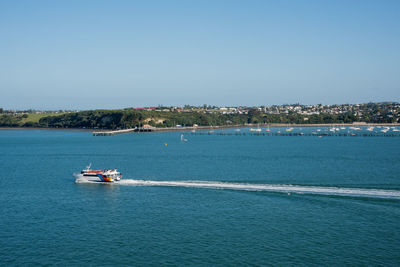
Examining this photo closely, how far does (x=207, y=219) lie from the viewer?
1347 inches

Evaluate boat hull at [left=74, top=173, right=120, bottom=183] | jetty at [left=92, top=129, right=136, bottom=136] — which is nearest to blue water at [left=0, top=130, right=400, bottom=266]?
boat hull at [left=74, top=173, right=120, bottom=183]

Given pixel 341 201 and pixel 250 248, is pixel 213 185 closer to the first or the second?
pixel 341 201

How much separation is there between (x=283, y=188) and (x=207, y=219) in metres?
12.2

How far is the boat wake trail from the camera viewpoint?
3953cm

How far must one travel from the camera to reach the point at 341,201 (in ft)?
124

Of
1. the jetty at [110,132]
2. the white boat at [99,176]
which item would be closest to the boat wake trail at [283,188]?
the white boat at [99,176]

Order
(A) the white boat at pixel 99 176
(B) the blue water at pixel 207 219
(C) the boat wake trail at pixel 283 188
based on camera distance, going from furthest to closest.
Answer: (A) the white boat at pixel 99 176
(C) the boat wake trail at pixel 283 188
(B) the blue water at pixel 207 219

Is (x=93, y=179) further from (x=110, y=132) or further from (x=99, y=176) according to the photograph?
(x=110, y=132)

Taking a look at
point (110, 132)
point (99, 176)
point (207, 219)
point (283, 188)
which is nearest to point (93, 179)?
point (99, 176)

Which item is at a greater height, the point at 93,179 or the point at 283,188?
the point at 283,188

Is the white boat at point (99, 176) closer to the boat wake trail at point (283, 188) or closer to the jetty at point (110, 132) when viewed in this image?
the boat wake trail at point (283, 188)

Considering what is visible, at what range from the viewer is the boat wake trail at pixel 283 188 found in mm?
39531

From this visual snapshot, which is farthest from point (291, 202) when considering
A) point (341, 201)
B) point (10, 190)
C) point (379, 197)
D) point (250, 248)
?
point (10, 190)

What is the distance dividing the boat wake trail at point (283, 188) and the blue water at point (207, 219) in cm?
11
